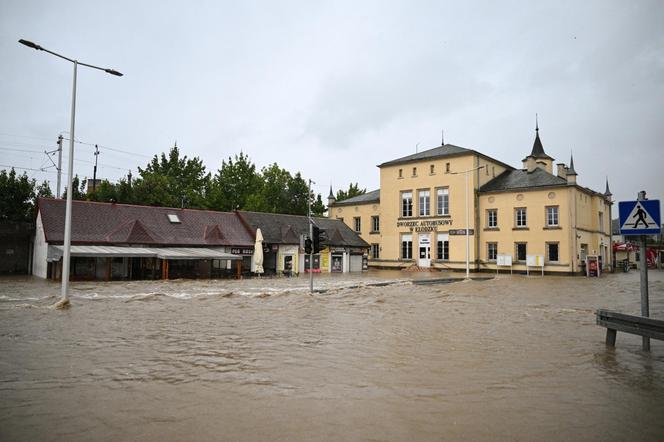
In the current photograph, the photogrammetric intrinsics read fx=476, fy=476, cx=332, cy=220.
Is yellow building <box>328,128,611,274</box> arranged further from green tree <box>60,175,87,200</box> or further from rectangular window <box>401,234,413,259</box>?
green tree <box>60,175,87,200</box>

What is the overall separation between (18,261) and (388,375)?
38581 millimetres

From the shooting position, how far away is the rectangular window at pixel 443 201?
50.1 meters

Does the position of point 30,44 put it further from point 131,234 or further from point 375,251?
point 375,251

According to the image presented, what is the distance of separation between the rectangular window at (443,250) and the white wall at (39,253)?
35.7 meters

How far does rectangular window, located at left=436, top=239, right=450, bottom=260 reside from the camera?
4973 centimetres

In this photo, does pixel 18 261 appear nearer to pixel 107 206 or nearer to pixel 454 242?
pixel 107 206

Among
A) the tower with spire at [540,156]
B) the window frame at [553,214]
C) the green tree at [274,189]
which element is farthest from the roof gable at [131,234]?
the tower with spire at [540,156]

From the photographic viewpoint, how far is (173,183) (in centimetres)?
6056

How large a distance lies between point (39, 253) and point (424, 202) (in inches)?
1425

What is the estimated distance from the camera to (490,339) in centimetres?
1092

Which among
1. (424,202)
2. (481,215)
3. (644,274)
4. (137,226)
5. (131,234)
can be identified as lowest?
(644,274)

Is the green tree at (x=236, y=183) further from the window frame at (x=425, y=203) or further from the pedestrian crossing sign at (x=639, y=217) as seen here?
the pedestrian crossing sign at (x=639, y=217)

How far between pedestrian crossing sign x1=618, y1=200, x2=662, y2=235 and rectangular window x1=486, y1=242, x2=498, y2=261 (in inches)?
1550

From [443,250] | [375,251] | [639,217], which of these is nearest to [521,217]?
[443,250]
